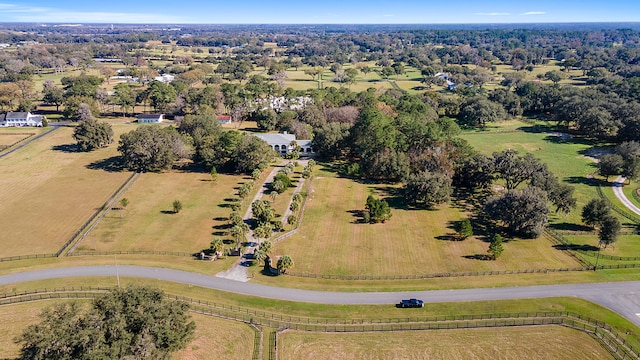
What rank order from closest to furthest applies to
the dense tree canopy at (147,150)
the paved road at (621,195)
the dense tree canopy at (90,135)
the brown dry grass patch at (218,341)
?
the brown dry grass patch at (218,341), the paved road at (621,195), the dense tree canopy at (147,150), the dense tree canopy at (90,135)

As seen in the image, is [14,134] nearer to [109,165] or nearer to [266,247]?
[109,165]

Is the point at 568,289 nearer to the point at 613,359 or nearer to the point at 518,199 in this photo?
the point at 613,359

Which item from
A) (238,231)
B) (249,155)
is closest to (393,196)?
(249,155)

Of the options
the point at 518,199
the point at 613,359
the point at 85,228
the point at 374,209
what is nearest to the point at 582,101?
the point at 518,199

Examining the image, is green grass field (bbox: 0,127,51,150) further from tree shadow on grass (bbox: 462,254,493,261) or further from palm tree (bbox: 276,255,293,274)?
tree shadow on grass (bbox: 462,254,493,261)

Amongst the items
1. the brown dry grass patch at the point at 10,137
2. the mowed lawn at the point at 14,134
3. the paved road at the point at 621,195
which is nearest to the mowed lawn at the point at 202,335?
the paved road at the point at 621,195

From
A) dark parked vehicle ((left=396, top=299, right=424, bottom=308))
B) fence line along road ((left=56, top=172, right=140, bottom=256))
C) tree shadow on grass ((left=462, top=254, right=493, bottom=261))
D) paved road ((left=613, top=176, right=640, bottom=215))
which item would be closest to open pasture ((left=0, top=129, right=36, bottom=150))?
fence line along road ((left=56, top=172, right=140, bottom=256))

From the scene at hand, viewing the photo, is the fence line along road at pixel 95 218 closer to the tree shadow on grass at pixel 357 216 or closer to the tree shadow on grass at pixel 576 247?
the tree shadow on grass at pixel 357 216
